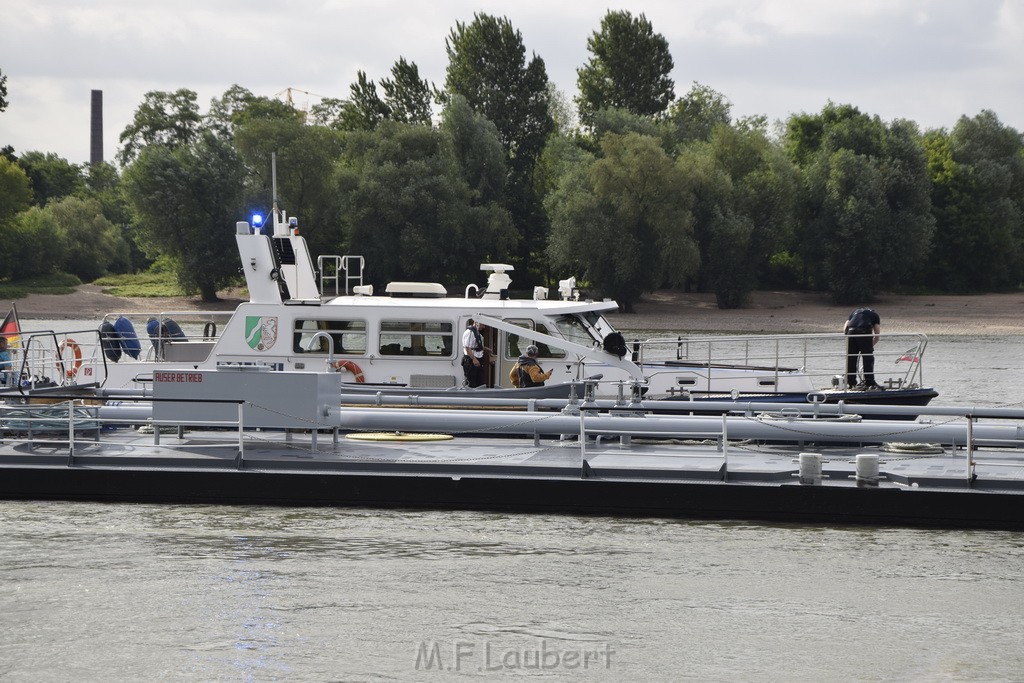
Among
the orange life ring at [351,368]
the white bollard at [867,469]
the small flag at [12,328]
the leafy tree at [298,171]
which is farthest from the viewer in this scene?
the leafy tree at [298,171]

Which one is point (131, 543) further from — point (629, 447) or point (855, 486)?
point (855, 486)

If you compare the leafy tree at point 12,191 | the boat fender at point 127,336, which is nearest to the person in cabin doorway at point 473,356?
the boat fender at point 127,336

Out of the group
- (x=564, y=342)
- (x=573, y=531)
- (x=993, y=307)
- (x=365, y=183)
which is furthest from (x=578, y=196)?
(x=573, y=531)

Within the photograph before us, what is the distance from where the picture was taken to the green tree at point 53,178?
94625mm

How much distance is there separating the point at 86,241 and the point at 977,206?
51.4 m

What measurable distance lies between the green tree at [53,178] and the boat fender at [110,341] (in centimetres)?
8071

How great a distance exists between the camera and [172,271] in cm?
6588

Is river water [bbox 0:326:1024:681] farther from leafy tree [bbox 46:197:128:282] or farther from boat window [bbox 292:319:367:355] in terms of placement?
leafy tree [bbox 46:197:128:282]

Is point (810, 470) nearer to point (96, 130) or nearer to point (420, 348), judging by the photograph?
point (420, 348)

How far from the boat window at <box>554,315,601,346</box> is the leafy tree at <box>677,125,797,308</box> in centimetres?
4070

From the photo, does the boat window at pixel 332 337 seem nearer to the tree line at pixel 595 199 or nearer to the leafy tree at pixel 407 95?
the tree line at pixel 595 199

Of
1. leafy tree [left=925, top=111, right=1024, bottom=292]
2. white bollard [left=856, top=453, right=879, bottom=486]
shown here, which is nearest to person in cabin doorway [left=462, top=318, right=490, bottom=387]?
white bollard [left=856, top=453, right=879, bottom=486]

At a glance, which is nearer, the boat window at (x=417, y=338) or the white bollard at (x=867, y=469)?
the white bollard at (x=867, y=469)

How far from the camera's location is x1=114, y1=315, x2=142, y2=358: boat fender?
17.1 metres
